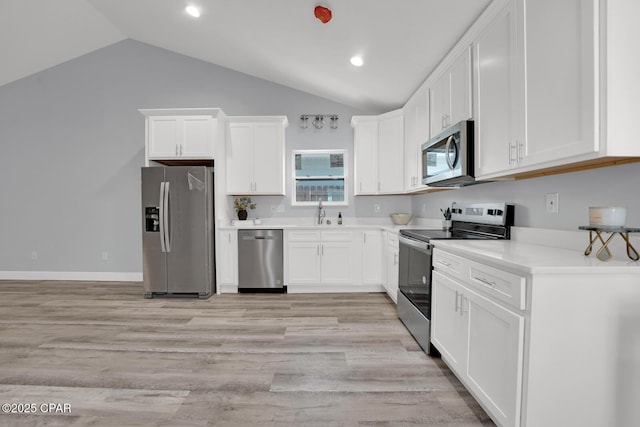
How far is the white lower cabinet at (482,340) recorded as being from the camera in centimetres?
134

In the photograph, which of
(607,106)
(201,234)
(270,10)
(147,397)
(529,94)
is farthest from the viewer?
(201,234)

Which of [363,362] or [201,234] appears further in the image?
[201,234]

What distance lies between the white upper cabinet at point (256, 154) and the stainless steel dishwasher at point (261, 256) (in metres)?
0.65

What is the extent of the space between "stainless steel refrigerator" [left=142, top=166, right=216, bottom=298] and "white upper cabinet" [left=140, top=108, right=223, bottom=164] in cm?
28

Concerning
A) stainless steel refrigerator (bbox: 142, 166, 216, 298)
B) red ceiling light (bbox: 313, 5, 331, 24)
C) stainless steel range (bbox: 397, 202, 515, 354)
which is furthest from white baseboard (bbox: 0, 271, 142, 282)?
red ceiling light (bbox: 313, 5, 331, 24)

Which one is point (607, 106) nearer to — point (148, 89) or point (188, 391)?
point (188, 391)

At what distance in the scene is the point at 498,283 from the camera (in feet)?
4.81

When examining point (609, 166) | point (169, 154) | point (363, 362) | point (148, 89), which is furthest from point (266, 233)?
point (609, 166)

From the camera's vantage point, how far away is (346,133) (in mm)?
4602

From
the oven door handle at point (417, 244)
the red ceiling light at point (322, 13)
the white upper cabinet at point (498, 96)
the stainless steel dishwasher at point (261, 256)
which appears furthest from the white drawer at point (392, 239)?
the red ceiling light at point (322, 13)

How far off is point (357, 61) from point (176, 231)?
9.70ft

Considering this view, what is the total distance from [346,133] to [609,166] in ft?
11.1

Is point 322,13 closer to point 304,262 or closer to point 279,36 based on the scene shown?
point 279,36

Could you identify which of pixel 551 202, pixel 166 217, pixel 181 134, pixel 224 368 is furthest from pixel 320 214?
pixel 551 202
